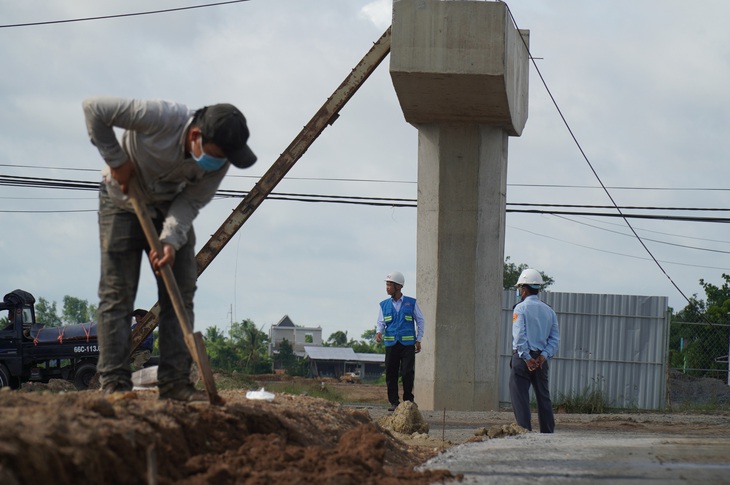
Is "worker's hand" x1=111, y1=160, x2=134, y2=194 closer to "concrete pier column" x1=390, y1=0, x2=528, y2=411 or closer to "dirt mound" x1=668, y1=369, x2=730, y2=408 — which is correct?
"concrete pier column" x1=390, y1=0, x2=528, y2=411

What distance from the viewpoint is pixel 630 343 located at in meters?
23.6

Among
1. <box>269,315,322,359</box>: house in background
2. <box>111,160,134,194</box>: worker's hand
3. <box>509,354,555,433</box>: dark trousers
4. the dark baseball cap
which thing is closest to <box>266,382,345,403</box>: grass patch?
<box>509,354,555,433</box>: dark trousers

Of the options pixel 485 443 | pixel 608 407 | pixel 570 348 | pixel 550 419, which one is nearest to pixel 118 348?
pixel 485 443

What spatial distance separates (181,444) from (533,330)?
610cm

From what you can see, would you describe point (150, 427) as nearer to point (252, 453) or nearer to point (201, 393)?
point (252, 453)

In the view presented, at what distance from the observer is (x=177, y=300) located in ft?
20.2

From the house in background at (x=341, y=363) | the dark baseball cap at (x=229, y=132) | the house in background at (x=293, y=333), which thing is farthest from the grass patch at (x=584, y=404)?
the house in background at (x=293, y=333)

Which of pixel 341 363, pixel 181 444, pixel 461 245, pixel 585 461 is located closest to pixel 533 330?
pixel 585 461

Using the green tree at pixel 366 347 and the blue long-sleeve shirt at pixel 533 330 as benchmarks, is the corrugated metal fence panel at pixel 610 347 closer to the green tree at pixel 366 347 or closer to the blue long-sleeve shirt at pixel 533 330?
the blue long-sleeve shirt at pixel 533 330

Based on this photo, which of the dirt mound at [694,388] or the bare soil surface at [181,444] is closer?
the bare soil surface at [181,444]

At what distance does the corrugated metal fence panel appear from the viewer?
23.3 meters

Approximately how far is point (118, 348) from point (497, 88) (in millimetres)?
11173

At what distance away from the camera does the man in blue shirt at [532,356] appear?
10781 mm

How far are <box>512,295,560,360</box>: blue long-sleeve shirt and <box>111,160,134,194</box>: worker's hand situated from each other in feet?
18.5
